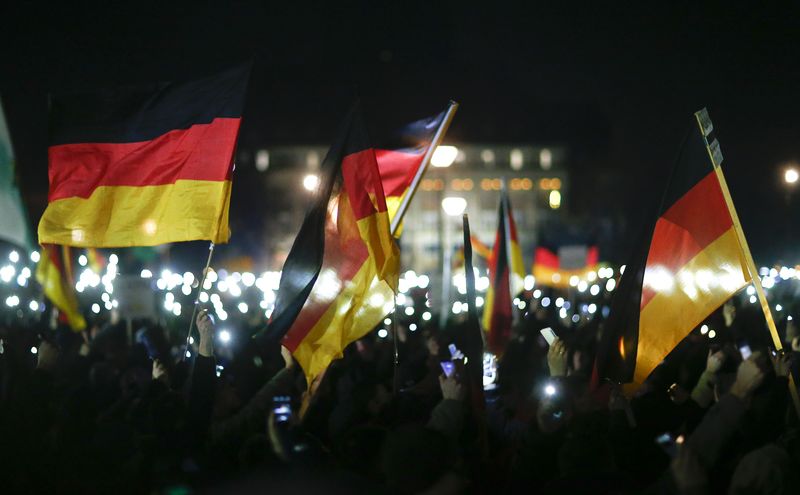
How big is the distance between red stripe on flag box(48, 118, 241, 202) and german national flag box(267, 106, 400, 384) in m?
0.98

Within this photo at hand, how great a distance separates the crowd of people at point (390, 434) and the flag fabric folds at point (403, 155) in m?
1.80

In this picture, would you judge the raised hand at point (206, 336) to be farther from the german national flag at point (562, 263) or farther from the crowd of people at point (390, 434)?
the german national flag at point (562, 263)

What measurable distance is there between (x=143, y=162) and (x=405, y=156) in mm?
2563

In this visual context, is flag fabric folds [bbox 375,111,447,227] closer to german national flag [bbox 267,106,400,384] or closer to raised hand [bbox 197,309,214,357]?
german national flag [bbox 267,106,400,384]

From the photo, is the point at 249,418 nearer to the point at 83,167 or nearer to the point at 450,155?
the point at 83,167

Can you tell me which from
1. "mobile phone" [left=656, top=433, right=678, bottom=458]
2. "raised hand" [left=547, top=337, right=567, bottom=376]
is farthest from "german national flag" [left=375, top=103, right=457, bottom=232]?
"mobile phone" [left=656, top=433, right=678, bottom=458]

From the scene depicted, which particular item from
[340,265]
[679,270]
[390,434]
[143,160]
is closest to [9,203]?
[143,160]

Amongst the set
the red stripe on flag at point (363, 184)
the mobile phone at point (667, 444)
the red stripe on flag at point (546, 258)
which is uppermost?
the red stripe on flag at point (546, 258)

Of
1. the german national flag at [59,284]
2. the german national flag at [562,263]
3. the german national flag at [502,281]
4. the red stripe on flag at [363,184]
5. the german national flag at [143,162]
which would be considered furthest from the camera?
the german national flag at [562,263]

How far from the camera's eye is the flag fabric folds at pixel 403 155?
900 centimetres

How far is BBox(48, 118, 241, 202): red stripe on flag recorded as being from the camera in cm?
768

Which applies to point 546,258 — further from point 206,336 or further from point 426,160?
point 206,336

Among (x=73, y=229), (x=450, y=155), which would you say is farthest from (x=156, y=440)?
(x=450, y=155)

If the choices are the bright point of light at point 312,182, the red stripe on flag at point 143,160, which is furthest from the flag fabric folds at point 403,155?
the red stripe on flag at point 143,160
